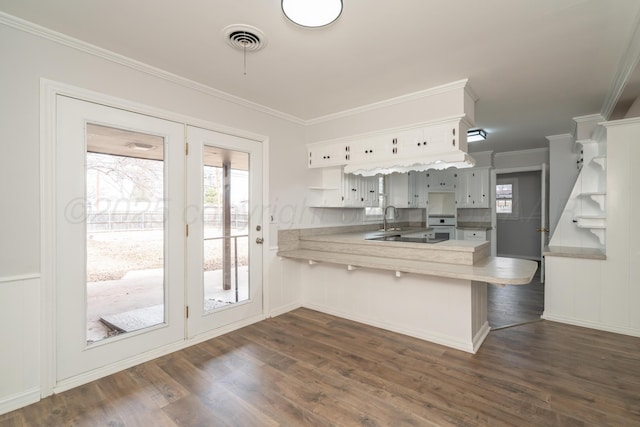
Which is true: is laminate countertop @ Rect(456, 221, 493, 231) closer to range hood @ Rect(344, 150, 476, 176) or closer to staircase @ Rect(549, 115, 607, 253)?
staircase @ Rect(549, 115, 607, 253)

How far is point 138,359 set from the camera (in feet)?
8.44

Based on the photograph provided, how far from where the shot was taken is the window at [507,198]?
7594mm

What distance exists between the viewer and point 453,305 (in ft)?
9.44

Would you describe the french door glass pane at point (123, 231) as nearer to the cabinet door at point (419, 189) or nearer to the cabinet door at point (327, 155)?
the cabinet door at point (327, 155)

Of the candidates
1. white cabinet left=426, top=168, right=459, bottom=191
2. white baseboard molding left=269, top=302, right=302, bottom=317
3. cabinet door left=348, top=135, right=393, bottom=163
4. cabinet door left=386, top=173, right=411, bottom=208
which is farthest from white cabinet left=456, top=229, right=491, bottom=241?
white baseboard molding left=269, top=302, right=302, bottom=317

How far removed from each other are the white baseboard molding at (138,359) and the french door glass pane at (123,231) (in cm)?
24

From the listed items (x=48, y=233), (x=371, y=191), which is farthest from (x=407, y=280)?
(x=48, y=233)

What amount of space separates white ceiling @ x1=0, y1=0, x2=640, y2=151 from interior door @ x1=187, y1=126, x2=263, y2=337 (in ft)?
2.19

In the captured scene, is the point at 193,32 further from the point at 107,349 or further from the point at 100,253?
the point at 107,349

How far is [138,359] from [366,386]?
6.27 ft

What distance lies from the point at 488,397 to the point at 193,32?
10.7 ft

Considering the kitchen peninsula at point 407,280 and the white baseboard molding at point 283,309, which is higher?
the kitchen peninsula at point 407,280

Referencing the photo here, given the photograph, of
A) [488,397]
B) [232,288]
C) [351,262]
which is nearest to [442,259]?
[351,262]

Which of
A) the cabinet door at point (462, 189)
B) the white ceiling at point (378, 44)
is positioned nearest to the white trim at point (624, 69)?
the white ceiling at point (378, 44)
